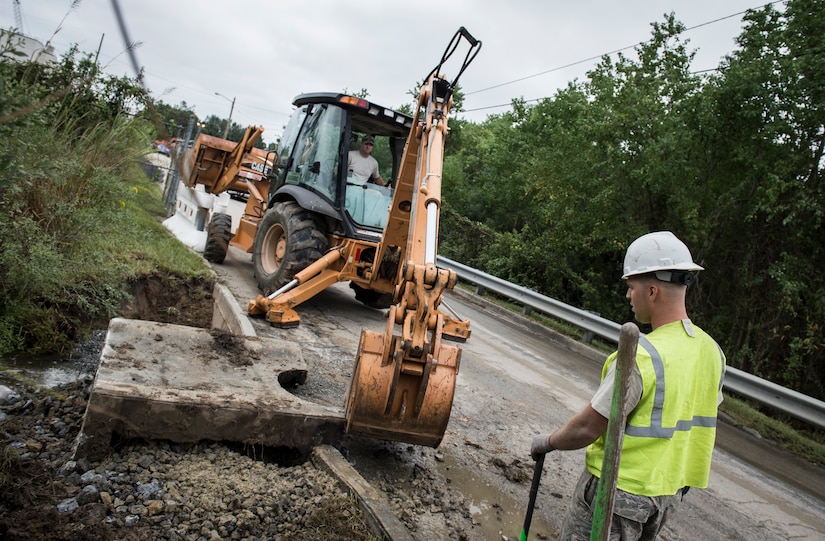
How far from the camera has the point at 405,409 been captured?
371cm

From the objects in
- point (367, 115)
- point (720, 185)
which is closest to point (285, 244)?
point (367, 115)

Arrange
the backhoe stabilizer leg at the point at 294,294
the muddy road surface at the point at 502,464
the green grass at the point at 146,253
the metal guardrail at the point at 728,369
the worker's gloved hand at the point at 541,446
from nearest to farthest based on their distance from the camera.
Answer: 1. the worker's gloved hand at the point at 541,446
2. the muddy road surface at the point at 502,464
3. the green grass at the point at 146,253
4. the backhoe stabilizer leg at the point at 294,294
5. the metal guardrail at the point at 728,369

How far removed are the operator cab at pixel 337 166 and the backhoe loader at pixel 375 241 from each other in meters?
0.01

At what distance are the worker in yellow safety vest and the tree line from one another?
758 cm

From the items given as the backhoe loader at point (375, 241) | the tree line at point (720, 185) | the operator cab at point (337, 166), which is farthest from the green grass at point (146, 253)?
the tree line at point (720, 185)

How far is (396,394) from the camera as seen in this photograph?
3.68 meters

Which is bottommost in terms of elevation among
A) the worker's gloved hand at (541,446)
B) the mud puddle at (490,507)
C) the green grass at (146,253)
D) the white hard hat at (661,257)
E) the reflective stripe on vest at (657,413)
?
the mud puddle at (490,507)

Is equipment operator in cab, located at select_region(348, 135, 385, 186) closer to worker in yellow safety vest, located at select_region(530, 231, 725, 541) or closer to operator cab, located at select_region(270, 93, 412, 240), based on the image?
operator cab, located at select_region(270, 93, 412, 240)

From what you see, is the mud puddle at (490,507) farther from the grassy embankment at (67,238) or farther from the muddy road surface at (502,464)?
the grassy embankment at (67,238)

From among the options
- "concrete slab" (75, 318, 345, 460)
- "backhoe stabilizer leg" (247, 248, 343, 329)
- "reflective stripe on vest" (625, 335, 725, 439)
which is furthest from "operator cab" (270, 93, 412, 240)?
"reflective stripe on vest" (625, 335, 725, 439)

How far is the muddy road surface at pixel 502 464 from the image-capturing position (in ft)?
12.5

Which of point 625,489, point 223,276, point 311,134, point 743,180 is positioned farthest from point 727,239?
point 625,489

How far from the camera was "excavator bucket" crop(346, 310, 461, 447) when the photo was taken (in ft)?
11.9

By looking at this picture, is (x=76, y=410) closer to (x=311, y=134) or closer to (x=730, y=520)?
(x=730, y=520)
